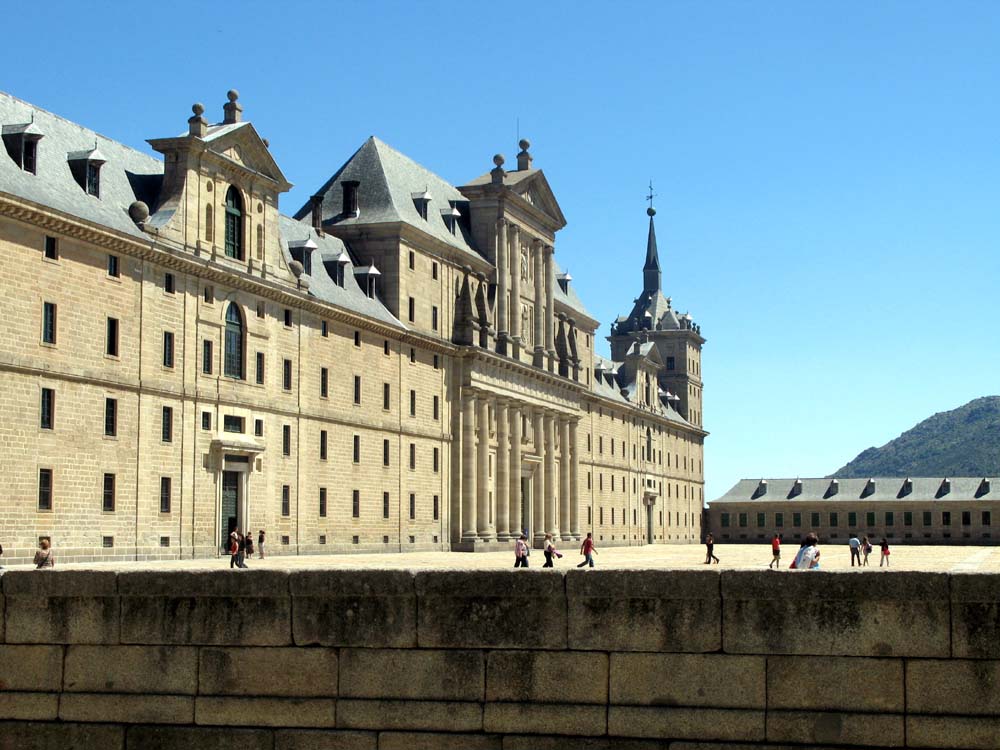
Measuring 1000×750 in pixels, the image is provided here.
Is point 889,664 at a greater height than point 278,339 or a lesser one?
lesser

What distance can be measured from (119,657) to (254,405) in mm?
44359

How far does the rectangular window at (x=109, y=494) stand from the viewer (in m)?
48.2

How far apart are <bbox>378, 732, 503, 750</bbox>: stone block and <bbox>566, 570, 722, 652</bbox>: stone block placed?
4.05 ft

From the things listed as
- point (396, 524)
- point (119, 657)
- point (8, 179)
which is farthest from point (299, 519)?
point (119, 657)

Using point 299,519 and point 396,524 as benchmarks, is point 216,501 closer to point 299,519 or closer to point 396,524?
point 299,519

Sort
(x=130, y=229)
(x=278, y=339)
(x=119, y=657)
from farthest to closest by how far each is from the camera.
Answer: (x=278, y=339), (x=130, y=229), (x=119, y=657)

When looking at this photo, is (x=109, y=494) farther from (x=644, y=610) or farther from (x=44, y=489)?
(x=644, y=610)

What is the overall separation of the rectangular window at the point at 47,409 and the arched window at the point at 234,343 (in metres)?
10.8

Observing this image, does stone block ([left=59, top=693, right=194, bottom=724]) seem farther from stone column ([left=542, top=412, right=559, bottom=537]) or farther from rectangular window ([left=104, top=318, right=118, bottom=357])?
stone column ([left=542, top=412, right=559, bottom=537])

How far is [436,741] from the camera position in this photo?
1352cm

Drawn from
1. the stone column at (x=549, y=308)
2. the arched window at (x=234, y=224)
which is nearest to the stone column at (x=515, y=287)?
the stone column at (x=549, y=308)

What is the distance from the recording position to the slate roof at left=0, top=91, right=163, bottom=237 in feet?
152

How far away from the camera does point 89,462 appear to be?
4744 centimetres

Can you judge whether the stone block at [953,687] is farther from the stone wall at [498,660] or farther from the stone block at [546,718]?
the stone block at [546,718]
